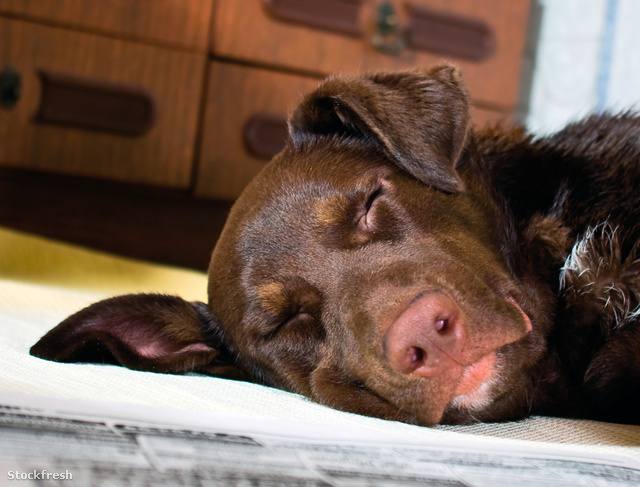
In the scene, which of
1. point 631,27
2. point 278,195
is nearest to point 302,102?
point 278,195

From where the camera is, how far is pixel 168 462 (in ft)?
2.55

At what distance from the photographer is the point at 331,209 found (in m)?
1.74

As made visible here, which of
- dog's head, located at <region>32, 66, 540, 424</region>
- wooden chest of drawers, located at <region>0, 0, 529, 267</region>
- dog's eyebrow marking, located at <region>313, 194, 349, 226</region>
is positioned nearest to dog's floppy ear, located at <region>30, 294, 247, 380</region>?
dog's head, located at <region>32, 66, 540, 424</region>

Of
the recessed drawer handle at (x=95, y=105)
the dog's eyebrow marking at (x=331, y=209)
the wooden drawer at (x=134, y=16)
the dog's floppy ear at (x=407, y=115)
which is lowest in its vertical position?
the dog's eyebrow marking at (x=331, y=209)

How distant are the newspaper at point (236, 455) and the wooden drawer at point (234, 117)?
2966mm

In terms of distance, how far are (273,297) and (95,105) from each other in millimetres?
2340

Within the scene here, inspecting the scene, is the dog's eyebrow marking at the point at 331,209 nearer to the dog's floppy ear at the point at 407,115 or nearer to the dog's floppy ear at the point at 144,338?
the dog's floppy ear at the point at 407,115

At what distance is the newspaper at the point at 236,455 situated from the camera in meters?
0.74

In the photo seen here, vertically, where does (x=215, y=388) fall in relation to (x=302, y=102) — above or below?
below

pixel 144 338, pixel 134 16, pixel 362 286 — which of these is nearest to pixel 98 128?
pixel 134 16

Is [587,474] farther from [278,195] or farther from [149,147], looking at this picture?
[149,147]

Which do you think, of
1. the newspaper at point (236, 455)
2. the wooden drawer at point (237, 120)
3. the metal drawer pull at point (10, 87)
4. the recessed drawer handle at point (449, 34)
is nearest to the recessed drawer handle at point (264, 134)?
the wooden drawer at point (237, 120)

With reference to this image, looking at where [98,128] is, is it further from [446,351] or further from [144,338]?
[446,351]

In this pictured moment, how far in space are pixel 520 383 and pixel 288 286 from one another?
600 millimetres
